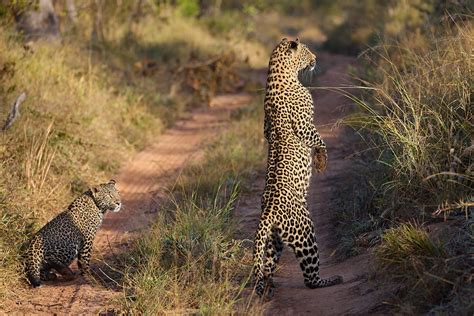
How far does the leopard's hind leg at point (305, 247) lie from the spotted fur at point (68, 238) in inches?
89.9

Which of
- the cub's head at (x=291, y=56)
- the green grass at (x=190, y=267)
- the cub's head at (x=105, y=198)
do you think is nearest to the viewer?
the green grass at (x=190, y=267)

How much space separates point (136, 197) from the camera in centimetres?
1067

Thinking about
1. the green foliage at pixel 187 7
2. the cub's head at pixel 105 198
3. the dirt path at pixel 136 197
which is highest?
the cub's head at pixel 105 198

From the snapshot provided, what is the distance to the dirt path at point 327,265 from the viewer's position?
6602 millimetres

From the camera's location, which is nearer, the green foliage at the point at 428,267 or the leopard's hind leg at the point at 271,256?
the green foliage at the point at 428,267

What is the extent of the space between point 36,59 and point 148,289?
7135mm

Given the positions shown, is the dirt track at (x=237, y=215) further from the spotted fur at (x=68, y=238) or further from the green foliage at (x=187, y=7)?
the green foliage at (x=187, y=7)

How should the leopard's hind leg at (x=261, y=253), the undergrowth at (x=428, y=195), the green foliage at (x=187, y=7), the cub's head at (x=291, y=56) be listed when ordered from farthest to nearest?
the green foliage at (x=187, y=7) < the cub's head at (x=291, y=56) < the leopard's hind leg at (x=261, y=253) < the undergrowth at (x=428, y=195)

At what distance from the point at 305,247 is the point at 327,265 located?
0.94m

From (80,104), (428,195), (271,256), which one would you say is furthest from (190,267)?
(80,104)

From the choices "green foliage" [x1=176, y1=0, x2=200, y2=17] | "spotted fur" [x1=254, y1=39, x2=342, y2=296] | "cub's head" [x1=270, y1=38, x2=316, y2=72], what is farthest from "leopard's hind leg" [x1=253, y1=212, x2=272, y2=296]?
"green foliage" [x1=176, y1=0, x2=200, y2=17]

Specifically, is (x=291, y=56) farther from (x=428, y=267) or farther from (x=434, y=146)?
(x=428, y=267)

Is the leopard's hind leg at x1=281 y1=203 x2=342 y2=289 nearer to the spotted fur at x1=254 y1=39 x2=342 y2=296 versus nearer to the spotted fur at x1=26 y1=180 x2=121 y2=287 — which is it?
the spotted fur at x1=254 y1=39 x2=342 y2=296

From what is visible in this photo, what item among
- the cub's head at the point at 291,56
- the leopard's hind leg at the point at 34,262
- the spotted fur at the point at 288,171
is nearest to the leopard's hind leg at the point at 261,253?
the spotted fur at the point at 288,171
